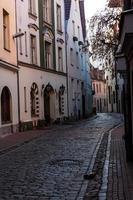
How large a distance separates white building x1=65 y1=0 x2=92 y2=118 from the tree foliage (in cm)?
655

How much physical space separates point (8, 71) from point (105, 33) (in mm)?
9205

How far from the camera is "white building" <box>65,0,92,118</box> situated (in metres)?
46.0

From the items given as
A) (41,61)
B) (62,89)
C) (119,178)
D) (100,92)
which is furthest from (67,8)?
(100,92)

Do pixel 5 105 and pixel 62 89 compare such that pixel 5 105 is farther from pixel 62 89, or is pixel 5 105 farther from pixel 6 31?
pixel 62 89

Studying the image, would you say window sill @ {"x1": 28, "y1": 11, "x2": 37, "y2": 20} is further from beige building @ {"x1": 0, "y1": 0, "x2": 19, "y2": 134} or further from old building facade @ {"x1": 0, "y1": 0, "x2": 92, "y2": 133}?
beige building @ {"x1": 0, "y1": 0, "x2": 19, "y2": 134}

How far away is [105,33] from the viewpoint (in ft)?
113

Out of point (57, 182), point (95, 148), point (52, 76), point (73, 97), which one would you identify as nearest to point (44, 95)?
point (52, 76)

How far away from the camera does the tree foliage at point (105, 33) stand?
110ft

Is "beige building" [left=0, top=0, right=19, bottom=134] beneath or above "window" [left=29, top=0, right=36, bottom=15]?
beneath

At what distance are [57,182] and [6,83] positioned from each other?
1709 cm

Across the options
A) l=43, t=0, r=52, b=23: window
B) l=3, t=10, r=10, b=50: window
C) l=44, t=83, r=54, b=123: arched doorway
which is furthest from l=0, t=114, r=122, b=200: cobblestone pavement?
l=43, t=0, r=52, b=23: window

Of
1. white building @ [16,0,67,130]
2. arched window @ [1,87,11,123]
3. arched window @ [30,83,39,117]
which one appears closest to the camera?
arched window @ [1,87,11,123]

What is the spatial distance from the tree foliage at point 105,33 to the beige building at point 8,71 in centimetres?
682

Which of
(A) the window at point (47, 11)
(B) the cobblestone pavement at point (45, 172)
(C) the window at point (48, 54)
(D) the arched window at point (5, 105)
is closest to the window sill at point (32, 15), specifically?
(A) the window at point (47, 11)
